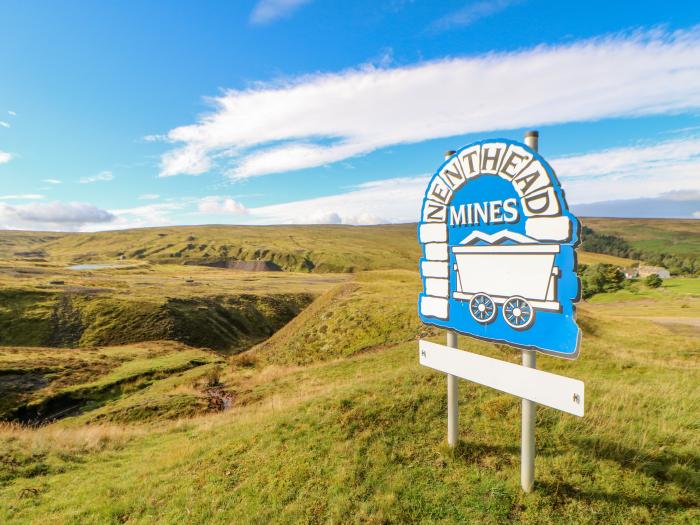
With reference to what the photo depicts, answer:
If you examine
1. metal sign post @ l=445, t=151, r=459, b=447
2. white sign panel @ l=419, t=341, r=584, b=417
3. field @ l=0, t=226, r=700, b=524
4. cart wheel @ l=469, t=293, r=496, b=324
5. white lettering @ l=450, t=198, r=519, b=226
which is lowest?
field @ l=0, t=226, r=700, b=524

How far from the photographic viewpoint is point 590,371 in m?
17.4

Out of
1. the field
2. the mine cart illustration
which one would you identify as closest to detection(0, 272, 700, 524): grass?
the field

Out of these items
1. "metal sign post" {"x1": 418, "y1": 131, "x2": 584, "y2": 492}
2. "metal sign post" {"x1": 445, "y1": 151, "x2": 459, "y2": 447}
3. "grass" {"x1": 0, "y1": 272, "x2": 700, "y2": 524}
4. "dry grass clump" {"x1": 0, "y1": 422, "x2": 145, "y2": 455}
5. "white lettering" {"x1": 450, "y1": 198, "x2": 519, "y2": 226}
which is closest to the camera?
"metal sign post" {"x1": 418, "y1": 131, "x2": 584, "y2": 492}

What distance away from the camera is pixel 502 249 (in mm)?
7910

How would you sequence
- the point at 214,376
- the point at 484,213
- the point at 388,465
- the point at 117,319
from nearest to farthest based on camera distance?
1. the point at 484,213
2. the point at 388,465
3. the point at 214,376
4. the point at 117,319

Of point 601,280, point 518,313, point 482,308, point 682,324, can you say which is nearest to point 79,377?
point 482,308

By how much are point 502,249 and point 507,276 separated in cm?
61

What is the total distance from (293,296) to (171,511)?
78876mm

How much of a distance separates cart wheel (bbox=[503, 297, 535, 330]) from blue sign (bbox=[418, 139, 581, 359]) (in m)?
0.02

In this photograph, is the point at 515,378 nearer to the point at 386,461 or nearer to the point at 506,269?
the point at 506,269

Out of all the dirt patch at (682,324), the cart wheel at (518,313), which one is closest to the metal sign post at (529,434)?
the cart wheel at (518,313)

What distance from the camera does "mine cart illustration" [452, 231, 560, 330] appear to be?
7.25 m

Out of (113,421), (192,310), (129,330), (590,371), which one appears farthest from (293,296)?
(590,371)

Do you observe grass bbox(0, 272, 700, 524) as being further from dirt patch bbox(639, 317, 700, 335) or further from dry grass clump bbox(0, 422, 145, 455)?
dirt patch bbox(639, 317, 700, 335)
